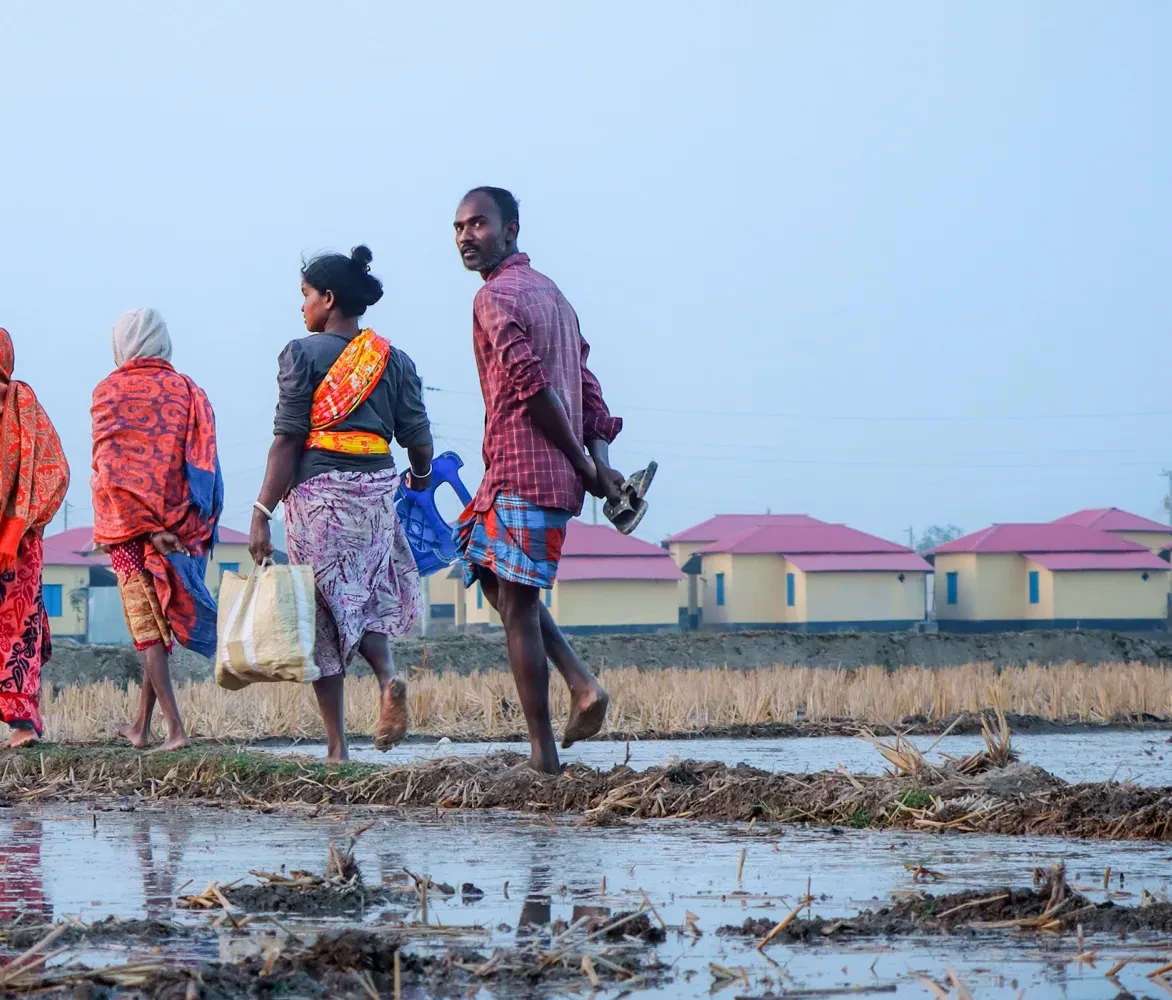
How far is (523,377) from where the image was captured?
614 centimetres

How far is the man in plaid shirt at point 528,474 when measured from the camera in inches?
243

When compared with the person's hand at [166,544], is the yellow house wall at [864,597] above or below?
above

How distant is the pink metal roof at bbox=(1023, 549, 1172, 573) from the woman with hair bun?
5910cm

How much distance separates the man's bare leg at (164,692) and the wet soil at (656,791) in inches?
34.9

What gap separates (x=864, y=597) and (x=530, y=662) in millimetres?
60360

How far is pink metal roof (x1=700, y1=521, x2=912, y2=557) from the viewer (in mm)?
66688

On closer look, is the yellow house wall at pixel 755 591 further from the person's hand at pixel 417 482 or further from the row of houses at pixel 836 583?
the person's hand at pixel 417 482

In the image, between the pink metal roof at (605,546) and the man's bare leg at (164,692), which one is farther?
the pink metal roof at (605,546)

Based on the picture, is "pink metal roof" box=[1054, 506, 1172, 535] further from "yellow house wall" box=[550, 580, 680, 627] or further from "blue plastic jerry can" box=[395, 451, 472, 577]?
"blue plastic jerry can" box=[395, 451, 472, 577]

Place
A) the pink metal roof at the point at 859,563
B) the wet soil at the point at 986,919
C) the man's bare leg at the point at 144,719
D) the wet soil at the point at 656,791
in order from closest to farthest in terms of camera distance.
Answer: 1. the wet soil at the point at 986,919
2. the wet soil at the point at 656,791
3. the man's bare leg at the point at 144,719
4. the pink metal roof at the point at 859,563

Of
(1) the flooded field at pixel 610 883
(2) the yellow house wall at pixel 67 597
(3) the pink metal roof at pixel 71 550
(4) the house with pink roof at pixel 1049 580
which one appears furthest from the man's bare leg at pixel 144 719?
(4) the house with pink roof at pixel 1049 580

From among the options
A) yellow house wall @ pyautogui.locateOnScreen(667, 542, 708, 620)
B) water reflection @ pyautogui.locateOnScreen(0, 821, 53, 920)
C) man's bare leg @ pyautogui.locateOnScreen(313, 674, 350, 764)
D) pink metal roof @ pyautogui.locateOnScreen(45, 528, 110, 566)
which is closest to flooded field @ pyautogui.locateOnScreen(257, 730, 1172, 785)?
man's bare leg @ pyautogui.locateOnScreen(313, 674, 350, 764)

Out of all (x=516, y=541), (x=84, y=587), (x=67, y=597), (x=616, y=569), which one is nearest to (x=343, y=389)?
(x=516, y=541)

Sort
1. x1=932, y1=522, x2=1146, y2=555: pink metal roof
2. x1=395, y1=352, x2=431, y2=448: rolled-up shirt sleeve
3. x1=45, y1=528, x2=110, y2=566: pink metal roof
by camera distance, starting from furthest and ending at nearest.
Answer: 1. x1=932, y1=522, x2=1146, y2=555: pink metal roof
2. x1=45, y1=528, x2=110, y2=566: pink metal roof
3. x1=395, y1=352, x2=431, y2=448: rolled-up shirt sleeve
